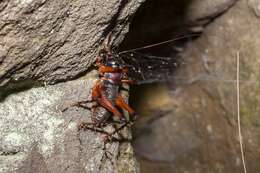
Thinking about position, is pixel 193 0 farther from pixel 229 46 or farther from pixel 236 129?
pixel 236 129

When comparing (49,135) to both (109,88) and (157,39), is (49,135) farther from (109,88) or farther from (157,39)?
(157,39)

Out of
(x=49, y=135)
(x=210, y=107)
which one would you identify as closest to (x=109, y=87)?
(x=49, y=135)

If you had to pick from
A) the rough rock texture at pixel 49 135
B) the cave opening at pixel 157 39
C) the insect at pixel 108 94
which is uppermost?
the cave opening at pixel 157 39

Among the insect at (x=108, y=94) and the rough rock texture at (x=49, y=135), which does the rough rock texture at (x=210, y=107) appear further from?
the rough rock texture at (x=49, y=135)

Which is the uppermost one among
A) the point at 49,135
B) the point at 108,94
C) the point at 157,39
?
the point at 157,39

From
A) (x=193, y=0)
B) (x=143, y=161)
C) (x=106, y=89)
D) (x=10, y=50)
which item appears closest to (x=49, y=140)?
(x=106, y=89)

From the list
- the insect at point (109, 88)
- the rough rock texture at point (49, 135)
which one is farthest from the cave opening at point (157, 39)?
the rough rock texture at point (49, 135)

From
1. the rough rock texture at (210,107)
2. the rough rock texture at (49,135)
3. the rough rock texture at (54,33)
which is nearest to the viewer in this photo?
the rough rock texture at (54,33)
